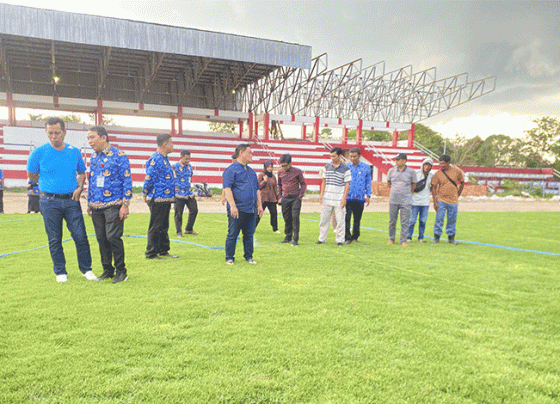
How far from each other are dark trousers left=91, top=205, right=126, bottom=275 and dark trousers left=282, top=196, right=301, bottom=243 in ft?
10.9

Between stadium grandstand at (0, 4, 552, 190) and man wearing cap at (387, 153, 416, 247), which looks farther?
stadium grandstand at (0, 4, 552, 190)

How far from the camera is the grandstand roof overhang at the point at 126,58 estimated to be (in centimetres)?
2152

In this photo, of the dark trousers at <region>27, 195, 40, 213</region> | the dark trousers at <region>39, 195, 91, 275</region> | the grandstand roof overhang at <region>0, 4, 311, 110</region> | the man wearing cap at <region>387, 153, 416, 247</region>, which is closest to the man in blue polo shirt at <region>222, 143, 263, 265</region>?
the dark trousers at <region>39, 195, 91, 275</region>

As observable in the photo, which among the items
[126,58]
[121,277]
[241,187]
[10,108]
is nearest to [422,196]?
[241,187]

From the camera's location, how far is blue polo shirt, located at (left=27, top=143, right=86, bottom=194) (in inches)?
162

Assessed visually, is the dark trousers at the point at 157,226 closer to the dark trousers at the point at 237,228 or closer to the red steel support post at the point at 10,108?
the dark trousers at the point at 237,228

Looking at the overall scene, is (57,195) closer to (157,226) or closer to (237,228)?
(157,226)

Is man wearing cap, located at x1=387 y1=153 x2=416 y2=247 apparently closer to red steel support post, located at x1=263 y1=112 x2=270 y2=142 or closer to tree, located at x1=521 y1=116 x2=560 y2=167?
red steel support post, located at x1=263 y1=112 x2=270 y2=142

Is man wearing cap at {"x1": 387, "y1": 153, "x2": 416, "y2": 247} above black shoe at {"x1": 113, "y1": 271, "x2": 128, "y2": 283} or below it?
above

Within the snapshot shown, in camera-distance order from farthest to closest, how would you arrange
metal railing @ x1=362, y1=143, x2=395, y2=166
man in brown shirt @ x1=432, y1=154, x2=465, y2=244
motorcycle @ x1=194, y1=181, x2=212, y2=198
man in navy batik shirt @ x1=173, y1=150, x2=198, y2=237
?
metal railing @ x1=362, y1=143, x2=395, y2=166 < motorcycle @ x1=194, y1=181, x2=212, y2=198 < man in navy batik shirt @ x1=173, y1=150, x2=198, y2=237 < man in brown shirt @ x1=432, y1=154, x2=465, y2=244

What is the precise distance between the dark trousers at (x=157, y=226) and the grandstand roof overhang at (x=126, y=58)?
1982 centimetres

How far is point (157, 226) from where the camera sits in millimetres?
5617

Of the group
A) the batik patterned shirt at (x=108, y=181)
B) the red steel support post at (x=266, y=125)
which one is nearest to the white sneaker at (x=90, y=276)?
the batik patterned shirt at (x=108, y=181)

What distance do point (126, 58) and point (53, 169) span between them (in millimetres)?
26878
